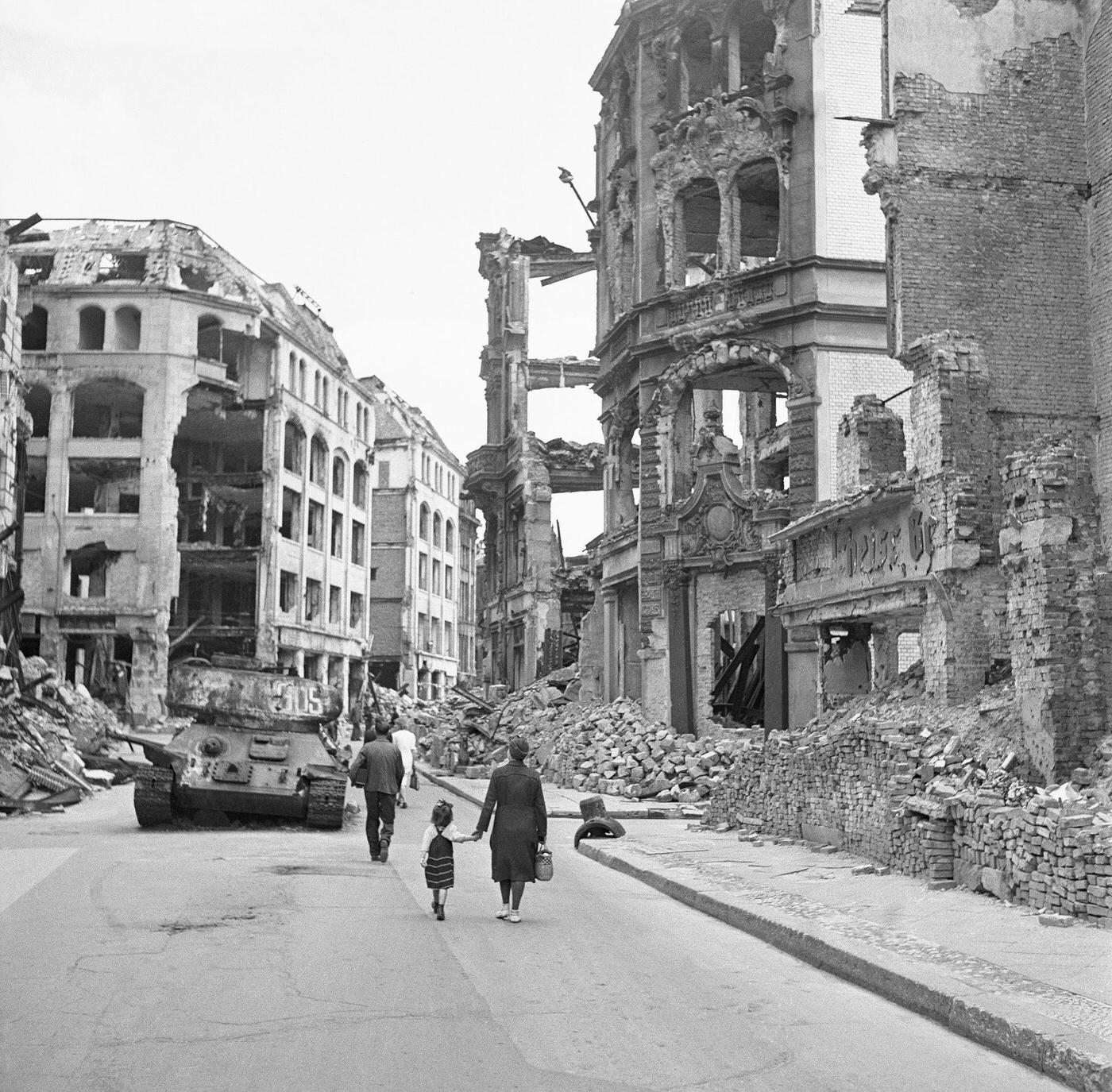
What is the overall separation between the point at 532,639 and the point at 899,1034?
4808 cm

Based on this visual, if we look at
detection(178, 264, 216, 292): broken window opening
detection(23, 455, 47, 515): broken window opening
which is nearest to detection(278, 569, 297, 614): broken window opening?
detection(23, 455, 47, 515): broken window opening

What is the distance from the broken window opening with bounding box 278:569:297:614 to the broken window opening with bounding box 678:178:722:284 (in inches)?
1056

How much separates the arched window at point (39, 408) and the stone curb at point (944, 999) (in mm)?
48892

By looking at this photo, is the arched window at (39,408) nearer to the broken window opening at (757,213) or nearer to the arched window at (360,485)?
the arched window at (360,485)

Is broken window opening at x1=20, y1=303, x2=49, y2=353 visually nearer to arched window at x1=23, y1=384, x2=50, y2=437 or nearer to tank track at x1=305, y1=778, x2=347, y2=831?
arched window at x1=23, y1=384, x2=50, y2=437

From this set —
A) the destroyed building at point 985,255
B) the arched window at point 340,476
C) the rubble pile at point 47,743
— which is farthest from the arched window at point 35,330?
the destroyed building at point 985,255

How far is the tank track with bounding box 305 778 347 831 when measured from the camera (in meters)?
18.3

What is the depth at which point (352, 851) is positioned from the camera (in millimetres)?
16141

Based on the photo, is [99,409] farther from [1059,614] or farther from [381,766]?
[1059,614]

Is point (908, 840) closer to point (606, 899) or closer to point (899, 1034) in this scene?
point (606, 899)

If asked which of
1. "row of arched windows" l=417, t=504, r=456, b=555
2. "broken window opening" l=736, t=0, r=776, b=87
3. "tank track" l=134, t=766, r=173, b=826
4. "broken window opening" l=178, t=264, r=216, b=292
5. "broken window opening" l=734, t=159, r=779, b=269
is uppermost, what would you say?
"broken window opening" l=178, t=264, r=216, b=292

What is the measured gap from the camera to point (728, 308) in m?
30.3

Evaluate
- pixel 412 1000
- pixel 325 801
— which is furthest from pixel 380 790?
pixel 412 1000

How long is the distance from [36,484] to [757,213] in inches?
1289
